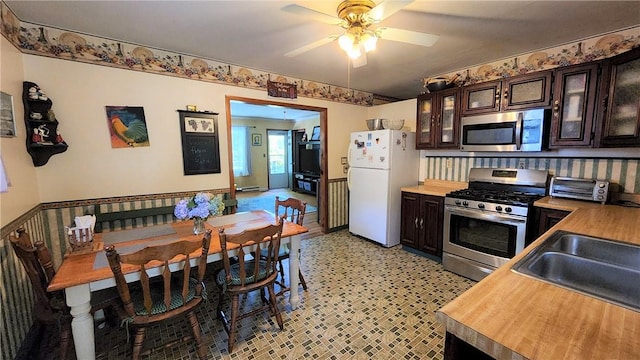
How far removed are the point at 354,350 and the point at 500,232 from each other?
1878 millimetres

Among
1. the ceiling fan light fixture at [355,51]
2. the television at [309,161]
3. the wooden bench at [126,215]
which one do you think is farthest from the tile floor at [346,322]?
the television at [309,161]

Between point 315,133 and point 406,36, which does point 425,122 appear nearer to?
point 406,36

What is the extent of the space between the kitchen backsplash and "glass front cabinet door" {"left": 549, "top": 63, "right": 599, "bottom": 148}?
357 mm

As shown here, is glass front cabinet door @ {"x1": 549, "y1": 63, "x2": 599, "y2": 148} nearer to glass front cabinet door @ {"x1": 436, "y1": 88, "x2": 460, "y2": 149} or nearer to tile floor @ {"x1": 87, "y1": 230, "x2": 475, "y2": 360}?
glass front cabinet door @ {"x1": 436, "y1": 88, "x2": 460, "y2": 149}

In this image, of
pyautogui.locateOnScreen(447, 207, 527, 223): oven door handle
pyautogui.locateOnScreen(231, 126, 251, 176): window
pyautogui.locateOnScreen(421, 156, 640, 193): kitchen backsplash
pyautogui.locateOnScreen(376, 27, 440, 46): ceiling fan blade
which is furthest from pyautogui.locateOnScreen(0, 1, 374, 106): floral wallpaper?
pyautogui.locateOnScreen(231, 126, 251, 176): window

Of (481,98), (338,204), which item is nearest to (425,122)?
(481,98)

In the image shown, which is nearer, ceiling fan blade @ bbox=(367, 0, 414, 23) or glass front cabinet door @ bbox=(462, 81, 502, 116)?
ceiling fan blade @ bbox=(367, 0, 414, 23)

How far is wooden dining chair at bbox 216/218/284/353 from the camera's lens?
1.80 m

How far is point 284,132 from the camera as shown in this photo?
28.5ft

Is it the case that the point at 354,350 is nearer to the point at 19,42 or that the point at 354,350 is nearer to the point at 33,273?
the point at 33,273

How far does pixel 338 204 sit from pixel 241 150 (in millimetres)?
4709

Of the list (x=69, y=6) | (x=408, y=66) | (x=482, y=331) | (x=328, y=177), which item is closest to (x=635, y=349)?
(x=482, y=331)

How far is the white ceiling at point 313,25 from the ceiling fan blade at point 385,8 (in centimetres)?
47

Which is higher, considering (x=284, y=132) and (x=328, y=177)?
(x=284, y=132)
